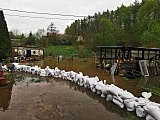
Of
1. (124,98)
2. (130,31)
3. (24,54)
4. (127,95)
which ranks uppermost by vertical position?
(130,31)

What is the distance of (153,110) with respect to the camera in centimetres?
567

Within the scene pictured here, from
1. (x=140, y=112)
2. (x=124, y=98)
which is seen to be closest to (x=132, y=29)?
(x=124, y=98)

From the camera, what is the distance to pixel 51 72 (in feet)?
48.3

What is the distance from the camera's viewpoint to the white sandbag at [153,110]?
5505 millimetres

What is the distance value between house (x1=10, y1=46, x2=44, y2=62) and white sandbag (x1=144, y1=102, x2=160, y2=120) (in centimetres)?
2084

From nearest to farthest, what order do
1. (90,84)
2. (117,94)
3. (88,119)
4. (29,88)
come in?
1. (88,119)
2. (117,94)
3. (90,84)
4. (29,88)

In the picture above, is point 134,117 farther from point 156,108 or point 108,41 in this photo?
point 108,41

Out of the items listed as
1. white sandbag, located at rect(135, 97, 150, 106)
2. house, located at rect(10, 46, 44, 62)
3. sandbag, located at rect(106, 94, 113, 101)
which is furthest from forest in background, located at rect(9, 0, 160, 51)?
white sandbag, located at rect(135, 97, 150, 106)

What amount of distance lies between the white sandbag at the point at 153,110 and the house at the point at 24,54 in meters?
20.8

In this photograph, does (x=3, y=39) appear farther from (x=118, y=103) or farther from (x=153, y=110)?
(x=153, y=110)

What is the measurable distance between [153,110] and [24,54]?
24.1 meters

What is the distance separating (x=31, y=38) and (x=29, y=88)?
31.6m

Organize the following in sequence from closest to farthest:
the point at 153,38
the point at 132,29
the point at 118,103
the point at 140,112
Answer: the point at 140,112 < the point at 118,103 < the point at 153,38 < the point at 132,29

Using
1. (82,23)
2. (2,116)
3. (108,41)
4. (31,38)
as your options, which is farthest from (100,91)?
(82,23)
